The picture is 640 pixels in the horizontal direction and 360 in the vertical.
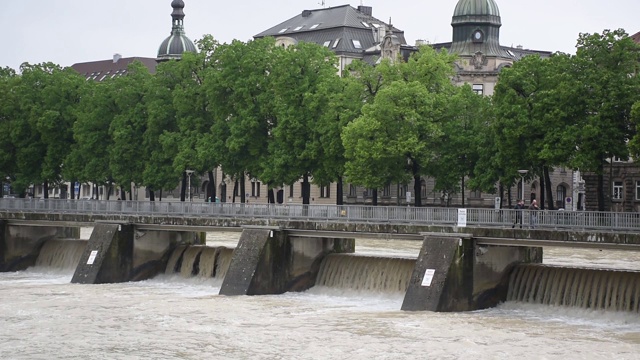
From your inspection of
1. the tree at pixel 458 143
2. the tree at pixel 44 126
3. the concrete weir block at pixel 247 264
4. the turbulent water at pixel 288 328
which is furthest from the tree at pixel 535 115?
the tree at pixel 44 126

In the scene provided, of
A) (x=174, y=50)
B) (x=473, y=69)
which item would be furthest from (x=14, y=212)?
(x=174, y=50)

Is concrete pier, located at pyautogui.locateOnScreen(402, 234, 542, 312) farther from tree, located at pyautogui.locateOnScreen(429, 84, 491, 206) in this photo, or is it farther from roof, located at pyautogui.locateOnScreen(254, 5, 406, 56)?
roof, located at pyautogui.locateOnScreen(254, 5, 406, 56)

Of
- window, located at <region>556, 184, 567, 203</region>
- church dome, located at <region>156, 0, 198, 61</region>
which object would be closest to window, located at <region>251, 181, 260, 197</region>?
church dome, located at <region>156, 0, 198, 61</region>

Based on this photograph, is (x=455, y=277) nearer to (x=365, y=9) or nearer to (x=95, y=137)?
(x=95, y=137)

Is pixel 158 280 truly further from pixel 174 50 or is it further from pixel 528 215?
pixel 174 50

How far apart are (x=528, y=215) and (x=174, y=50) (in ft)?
363

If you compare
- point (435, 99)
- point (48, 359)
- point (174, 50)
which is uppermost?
point (174, 50)

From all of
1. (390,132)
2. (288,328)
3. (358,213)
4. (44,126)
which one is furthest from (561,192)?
(288,328)

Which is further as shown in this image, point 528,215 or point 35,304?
point 35,304

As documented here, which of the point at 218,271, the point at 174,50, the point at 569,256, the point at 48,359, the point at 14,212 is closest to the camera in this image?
the point at 48,359

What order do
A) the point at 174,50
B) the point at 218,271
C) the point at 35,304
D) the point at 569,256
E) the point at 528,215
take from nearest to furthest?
the point at 528,215
the point at 35,304
the point at 218,271
the point at 569,256
the point at 174,50

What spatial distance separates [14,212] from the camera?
283ft

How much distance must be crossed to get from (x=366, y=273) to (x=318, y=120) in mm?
20820

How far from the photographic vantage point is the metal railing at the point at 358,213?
54344mm
